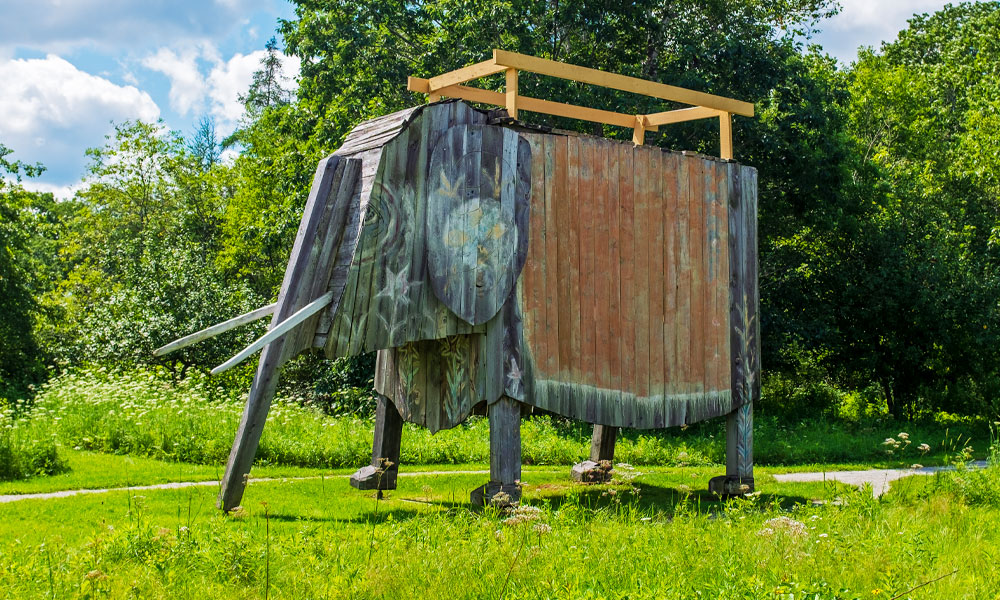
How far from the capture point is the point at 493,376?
8242mm

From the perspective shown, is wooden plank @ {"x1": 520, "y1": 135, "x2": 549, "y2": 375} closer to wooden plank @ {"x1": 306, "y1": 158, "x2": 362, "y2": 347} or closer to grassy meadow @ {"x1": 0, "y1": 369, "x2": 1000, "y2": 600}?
grassy meadow @ {"x1": 0, "y1": 369, "x2": 1000, "y2": 600}

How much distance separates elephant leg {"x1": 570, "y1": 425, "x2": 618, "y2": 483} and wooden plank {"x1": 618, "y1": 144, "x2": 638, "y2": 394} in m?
2.15

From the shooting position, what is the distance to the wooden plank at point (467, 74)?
842cm

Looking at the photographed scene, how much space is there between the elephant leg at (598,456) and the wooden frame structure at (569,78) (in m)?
3.50

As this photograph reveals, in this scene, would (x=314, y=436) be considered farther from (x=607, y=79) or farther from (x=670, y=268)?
(x=607, y=79)

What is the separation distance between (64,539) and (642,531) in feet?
13.8

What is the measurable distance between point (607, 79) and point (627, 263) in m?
1.80

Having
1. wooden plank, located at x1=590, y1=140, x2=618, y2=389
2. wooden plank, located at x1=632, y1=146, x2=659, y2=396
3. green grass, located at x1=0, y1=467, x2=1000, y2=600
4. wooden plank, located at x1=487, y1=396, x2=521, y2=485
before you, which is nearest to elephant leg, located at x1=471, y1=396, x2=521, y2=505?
wooden plank, located at x1=487, y1=396, x2=521, y2=485

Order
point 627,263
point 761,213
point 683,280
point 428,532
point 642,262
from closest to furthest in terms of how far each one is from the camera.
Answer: point 428,532
point 627,263
point 642,262
point 683,280
point 761,213

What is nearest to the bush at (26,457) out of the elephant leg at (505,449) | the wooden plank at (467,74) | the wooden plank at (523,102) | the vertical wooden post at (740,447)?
the elephant leg at (505,449)

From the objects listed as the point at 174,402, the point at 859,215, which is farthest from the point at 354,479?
the point at 859,215

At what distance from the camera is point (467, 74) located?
29.1ft

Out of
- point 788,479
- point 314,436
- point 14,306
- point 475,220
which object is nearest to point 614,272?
point 475,220

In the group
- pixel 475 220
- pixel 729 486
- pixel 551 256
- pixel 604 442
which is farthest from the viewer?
pixel 604 442
